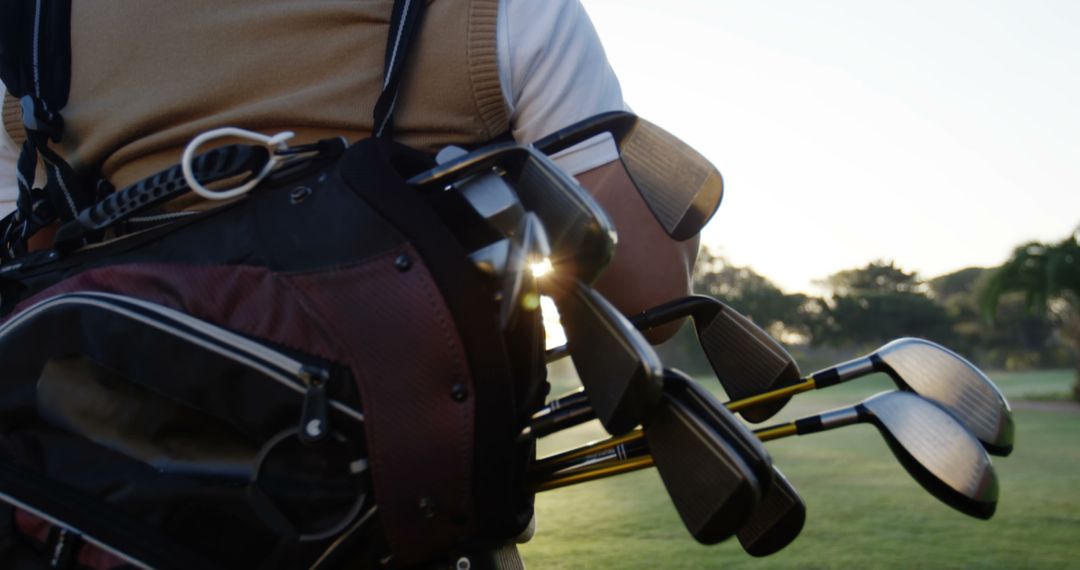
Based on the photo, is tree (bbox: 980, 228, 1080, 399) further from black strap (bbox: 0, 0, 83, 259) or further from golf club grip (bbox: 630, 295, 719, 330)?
black strap (bbox: 0, 0, 83, 259)

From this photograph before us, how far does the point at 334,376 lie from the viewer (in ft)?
2.31

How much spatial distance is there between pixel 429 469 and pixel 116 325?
10.6 inches

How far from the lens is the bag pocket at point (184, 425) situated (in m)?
0.71

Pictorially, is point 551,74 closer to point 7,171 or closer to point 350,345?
point 350,345

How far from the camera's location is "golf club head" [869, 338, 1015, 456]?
38.1 inches

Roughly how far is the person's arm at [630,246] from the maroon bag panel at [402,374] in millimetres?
232

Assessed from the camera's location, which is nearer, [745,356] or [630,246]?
[630,246]

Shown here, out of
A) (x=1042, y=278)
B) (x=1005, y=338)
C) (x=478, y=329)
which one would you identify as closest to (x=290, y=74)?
(x=478, y=329)

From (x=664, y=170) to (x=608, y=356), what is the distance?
8.3 inches

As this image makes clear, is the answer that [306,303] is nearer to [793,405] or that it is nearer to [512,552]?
[512,552]

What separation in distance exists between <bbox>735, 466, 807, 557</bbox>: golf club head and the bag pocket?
1.28 ft

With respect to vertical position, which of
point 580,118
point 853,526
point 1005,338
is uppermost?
point 580,118

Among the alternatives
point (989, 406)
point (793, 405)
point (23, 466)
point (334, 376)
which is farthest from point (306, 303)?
point (793, 405)

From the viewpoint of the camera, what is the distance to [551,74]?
0.87 m
